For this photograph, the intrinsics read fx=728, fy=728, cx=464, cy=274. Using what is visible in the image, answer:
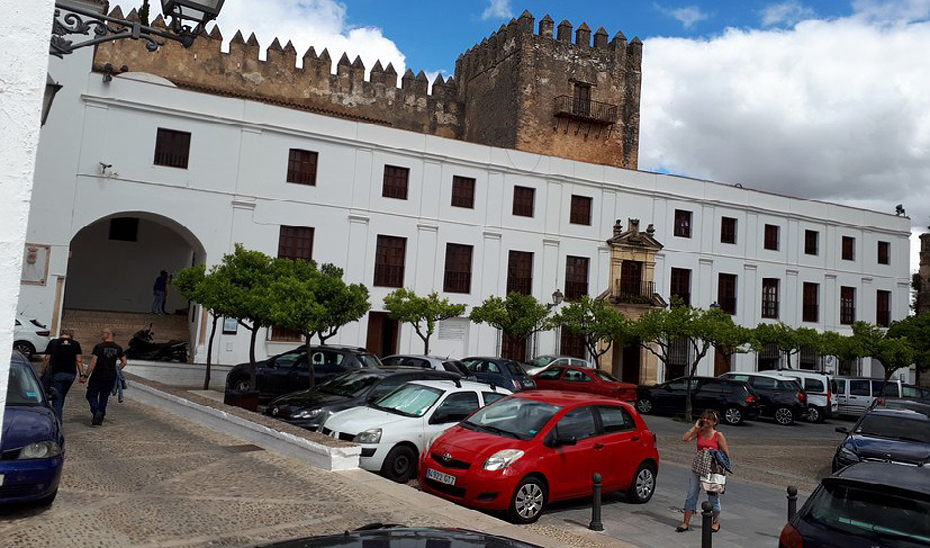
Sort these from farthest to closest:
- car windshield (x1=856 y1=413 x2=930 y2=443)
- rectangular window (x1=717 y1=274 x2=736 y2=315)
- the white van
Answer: rectangular window (x1=717 y1=274 x2=736 y2=315) → the white van → car windshield (x1=856 y1=413 x2=930 y2=443)

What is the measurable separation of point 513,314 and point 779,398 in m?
9.17

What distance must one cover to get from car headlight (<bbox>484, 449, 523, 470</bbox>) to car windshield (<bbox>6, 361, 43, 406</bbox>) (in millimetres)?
4866

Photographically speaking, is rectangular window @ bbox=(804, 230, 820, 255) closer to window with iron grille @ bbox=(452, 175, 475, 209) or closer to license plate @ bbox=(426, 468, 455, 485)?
window with iron grille @ bbox=(452, 175, 475, 209)

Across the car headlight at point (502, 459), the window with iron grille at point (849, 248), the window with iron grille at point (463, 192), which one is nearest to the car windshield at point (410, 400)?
the car headlight at point (502, 459)

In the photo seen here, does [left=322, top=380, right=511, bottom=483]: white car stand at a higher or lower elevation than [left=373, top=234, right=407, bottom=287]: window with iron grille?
lower

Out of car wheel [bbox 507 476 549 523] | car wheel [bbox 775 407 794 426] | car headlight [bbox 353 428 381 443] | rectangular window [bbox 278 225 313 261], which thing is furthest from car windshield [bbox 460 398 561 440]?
rectangular window [bbox 278 225 313 261]

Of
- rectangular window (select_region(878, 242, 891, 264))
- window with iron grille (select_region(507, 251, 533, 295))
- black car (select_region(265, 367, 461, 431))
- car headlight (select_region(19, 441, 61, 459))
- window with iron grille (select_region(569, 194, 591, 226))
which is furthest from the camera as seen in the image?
rectangular window (select_region(878, 242, 891, 264))

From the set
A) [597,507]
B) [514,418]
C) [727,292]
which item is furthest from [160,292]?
[727,292]

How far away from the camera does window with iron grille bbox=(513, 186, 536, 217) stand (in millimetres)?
30453

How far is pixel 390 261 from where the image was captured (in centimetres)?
2788

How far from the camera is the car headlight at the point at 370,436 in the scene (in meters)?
10.2

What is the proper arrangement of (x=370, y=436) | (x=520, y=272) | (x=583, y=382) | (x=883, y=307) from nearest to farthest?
1. (x=370, y=436)
2. (x=583, y=382)
3. (x=520, y=272)
4. (x=883, y=307)

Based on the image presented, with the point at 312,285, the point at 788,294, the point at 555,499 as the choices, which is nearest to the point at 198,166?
the point at 312,285

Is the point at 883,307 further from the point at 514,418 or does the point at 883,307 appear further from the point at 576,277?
the point at 514,418
